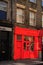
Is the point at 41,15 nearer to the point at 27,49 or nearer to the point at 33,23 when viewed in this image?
the point at 33,23

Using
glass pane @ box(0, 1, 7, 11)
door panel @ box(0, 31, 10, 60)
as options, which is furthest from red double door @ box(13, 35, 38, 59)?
glass pane @ box(0, 1, 7, 11)

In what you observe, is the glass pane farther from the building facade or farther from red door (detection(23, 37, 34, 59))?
red door (detection(23, 37, 34, 59))

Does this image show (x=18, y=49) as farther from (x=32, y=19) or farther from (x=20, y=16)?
(x=32, y=19)

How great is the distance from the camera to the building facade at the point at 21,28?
2777cm

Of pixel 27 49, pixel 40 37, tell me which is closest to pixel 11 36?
pixel 27 49

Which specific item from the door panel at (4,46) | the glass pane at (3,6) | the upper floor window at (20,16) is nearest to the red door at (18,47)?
the door panel at (4,46)

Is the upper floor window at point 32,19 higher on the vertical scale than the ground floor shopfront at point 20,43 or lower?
higher

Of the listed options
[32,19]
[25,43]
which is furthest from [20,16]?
[25,43]

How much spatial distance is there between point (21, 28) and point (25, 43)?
2056 millimetres

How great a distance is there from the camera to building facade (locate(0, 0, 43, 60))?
27.8 metres

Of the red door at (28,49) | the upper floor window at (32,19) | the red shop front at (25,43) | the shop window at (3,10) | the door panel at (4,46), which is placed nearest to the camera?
the shop window at (3,10)

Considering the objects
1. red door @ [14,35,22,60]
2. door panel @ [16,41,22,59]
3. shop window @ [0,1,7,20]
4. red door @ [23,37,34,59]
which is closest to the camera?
shop window @ [0,1,7,20]

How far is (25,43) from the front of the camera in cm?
3083

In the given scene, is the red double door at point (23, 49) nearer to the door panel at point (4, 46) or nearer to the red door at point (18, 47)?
the red door at point (18, 47)
